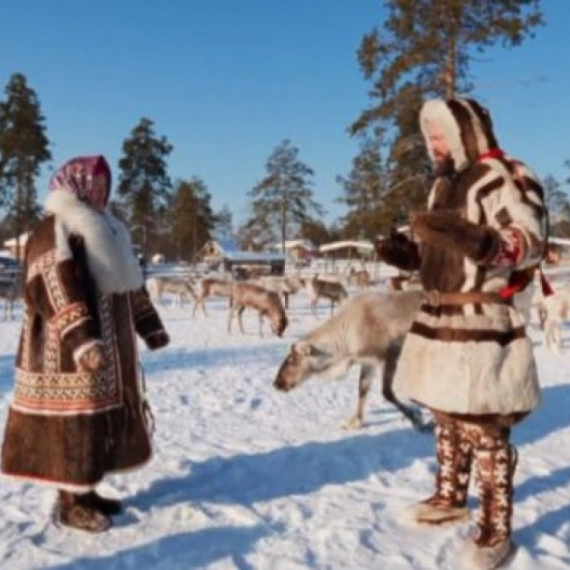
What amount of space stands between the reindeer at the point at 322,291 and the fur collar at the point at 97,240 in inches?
715

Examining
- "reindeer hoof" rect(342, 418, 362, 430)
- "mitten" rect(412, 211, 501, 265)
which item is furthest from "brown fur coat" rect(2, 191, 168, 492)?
"reindeer hoof" rect(342, 418, 362, 430)

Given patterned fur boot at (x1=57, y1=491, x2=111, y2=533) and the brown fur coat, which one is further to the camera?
patterned fur boot at (x1=57, y1=491, x2=111, y2=533)

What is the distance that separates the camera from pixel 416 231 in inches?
126

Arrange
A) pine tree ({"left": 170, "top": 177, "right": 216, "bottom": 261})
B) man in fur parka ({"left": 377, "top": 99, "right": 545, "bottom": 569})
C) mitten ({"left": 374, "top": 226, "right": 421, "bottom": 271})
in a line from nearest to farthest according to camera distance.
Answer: man in fur parka ({"left": 377, "top": 99, "right": 545, "bottom": 569}), mitten ({"left": 374, "top": 226, "right": 421, "bottom": 271}), pine tree ({"left": 170, "top": 177, "right": 216, "bottom": 261})

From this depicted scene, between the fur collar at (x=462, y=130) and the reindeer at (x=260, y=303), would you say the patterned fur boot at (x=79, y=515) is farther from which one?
the reindeer at (x=260, y=303)

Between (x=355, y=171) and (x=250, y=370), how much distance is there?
157 feet

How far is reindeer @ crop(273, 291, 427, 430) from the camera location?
664 cm

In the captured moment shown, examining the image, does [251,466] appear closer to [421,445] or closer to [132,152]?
[421,445]

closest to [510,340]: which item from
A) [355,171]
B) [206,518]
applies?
[206,518]

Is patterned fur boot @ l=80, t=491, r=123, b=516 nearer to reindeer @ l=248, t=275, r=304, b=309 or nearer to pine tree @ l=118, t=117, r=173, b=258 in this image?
reindeer @ l=248, t=275, r=304, b=309

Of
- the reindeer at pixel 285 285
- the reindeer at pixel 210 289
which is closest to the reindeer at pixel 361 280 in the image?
the reindeer at pixel 285 285

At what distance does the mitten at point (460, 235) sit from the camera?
2.98 meters

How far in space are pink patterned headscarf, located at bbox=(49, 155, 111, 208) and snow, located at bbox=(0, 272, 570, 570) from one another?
1.68 m

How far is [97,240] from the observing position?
3.73 metres
